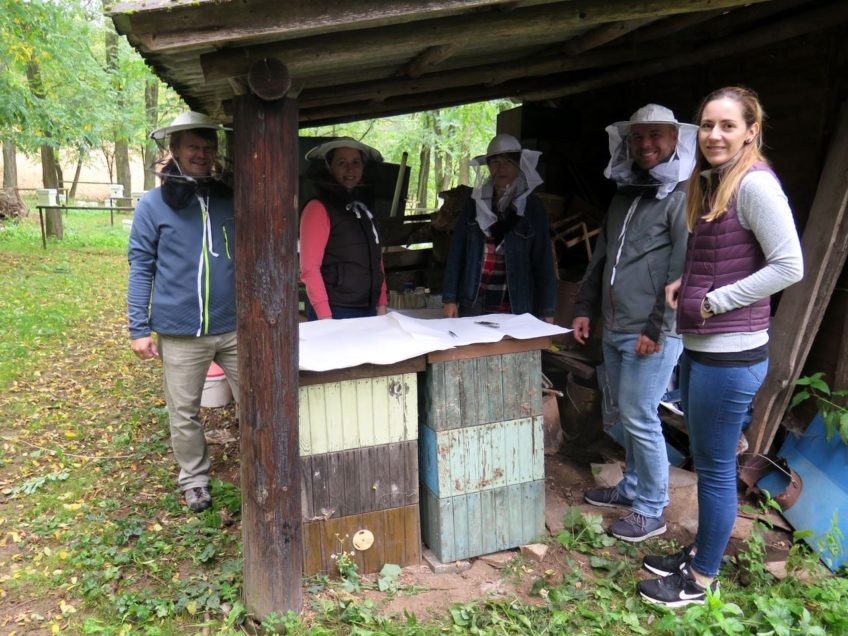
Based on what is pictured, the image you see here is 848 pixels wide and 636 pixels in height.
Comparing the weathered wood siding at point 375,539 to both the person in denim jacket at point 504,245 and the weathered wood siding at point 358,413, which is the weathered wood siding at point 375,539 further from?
the person in denim jacket at point 504,245

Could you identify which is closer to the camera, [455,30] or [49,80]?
[455,30]

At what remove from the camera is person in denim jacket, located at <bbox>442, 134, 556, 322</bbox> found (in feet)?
13.2

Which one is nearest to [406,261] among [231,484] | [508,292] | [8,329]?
[508,292]

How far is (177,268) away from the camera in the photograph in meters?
3.57

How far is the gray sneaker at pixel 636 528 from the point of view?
3.46m

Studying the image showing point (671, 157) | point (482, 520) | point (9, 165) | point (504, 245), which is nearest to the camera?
point (671, 157)

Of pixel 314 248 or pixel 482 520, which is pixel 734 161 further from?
pixel 314 248

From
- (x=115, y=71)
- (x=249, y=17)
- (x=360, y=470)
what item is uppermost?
(x=115, y=71)

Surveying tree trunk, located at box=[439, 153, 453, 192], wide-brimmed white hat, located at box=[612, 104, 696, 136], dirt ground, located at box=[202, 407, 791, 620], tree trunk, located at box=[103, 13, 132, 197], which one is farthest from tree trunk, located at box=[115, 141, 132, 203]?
wide-brimmed white hat, located at box=[612, 104, 696, 136]

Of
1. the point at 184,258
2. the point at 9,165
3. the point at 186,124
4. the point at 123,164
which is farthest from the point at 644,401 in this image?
the point at 123,164

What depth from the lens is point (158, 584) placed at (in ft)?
10.5

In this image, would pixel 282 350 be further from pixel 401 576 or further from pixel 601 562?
pixel 601 562

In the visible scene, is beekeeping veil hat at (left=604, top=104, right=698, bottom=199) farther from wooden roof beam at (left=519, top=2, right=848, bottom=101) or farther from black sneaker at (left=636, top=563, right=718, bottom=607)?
black sneaker at (left=636, top=563, right=718, bottom=607)

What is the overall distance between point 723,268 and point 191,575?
3.01 meters
